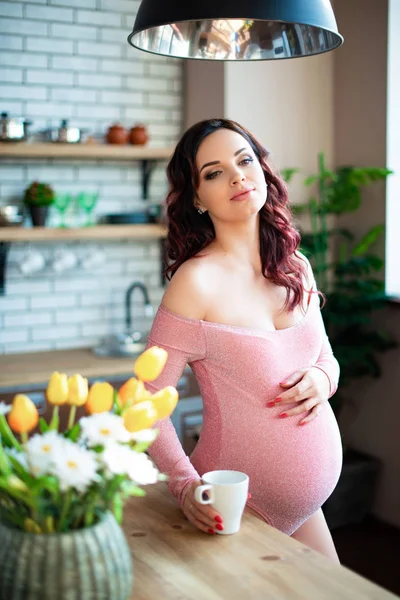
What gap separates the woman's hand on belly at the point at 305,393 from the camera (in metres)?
1.92

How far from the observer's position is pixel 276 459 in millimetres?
1937

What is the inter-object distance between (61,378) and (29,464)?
0.50ft

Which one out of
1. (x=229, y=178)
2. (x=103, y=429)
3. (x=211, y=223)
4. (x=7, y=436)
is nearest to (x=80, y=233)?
(x=211, y=223)

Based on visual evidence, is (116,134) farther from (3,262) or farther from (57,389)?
(57,389)

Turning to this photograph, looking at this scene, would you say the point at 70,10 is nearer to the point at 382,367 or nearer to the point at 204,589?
the point at 382,367

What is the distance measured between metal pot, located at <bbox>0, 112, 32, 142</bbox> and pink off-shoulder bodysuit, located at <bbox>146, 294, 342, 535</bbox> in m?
2.37

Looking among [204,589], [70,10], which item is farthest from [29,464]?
[70,10]

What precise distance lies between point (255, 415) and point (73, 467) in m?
0.87

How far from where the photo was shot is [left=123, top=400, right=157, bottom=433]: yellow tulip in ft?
4.13

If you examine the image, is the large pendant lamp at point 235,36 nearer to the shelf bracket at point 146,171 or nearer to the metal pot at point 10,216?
the metal pot at point 10,216

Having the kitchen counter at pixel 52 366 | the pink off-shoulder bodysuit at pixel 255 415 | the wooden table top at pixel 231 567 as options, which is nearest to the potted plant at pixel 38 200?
the kitchen counter at pixel 52 366

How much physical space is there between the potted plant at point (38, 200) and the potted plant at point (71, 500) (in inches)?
118

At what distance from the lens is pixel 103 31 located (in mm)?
4402

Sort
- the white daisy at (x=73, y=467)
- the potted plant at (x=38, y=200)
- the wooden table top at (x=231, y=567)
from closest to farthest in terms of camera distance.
→ the white daisy at (x=73, y=467)
the wooden table top at (x=231, y=567)
the potted plant at (x=38, y=200)
